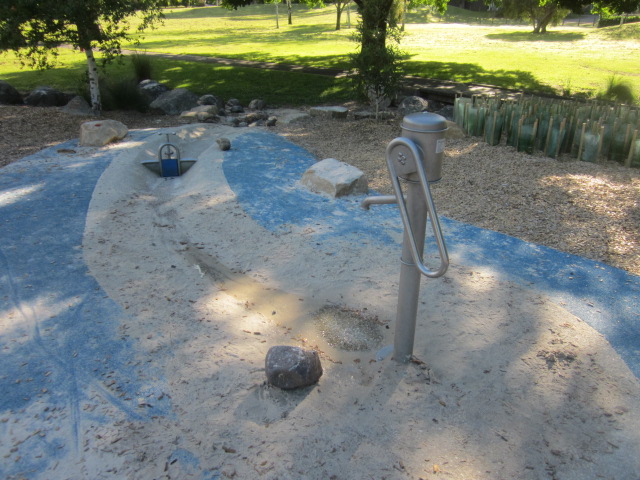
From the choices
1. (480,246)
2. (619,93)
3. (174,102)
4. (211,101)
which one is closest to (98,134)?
(174,102)

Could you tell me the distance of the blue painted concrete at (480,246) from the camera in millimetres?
3943

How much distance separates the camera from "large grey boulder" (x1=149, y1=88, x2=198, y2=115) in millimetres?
11938

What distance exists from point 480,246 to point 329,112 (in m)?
7.23

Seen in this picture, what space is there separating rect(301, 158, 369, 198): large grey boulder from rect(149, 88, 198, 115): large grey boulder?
6.51 metres

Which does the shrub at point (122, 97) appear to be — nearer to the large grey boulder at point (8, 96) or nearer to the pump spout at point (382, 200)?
the large grey boulder at point (8, 96)

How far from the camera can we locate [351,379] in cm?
318

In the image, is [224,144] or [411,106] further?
[411,106]

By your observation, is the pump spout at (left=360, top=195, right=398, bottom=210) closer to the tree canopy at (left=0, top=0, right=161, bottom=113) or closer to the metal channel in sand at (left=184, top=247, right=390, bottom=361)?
the metal channel in sand at (left=184, top=247, right=390, bottom=361)

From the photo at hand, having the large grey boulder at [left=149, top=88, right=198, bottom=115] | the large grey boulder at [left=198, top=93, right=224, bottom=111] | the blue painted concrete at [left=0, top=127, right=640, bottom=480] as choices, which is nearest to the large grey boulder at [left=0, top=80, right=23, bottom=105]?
the large grey boulder at [left=149, top=88, right=198, bottom=115]

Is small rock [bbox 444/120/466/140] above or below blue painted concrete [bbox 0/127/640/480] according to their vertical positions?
above

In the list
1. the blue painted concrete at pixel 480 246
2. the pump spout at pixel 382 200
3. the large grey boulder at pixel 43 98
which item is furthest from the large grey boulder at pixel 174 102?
the pump spout at pixel 382 200

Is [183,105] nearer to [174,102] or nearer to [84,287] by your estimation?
[174,102]

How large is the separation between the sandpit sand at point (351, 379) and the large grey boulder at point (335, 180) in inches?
57.2

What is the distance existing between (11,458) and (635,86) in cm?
1657
